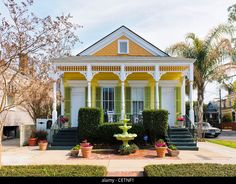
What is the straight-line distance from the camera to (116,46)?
70.3 ft

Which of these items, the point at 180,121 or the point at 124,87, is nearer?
the point at 180,121

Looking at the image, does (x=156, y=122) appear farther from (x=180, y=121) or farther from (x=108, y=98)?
(x=108, y=98)

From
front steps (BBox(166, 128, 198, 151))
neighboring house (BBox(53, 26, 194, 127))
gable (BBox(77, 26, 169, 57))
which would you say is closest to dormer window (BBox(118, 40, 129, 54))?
neighboring house (BBox(53, 26, 194, 127))

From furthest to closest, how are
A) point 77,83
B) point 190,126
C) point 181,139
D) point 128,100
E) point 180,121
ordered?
point 128,100
point 77,83
point 180,121
point 190,126
point 181,139

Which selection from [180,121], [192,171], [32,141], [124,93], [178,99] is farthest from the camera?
[178,99]

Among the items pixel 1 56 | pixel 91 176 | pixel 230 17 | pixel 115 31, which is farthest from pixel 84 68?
pixel 230 17

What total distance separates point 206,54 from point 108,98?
7748 mm

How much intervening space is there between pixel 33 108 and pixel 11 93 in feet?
51.9

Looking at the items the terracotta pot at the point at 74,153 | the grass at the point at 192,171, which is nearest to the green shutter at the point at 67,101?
the terracotta pot at the point at 74,153

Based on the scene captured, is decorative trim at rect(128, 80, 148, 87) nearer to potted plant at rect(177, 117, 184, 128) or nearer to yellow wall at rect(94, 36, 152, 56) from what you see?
yellow wall at rect(94, 36, 152, 56)

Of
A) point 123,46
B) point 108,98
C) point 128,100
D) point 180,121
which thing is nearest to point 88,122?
point 108,98

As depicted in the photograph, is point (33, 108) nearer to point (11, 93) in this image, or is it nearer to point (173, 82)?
point (173, 82)

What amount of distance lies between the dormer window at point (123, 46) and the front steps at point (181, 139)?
6720mm

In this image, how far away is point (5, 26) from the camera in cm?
876
